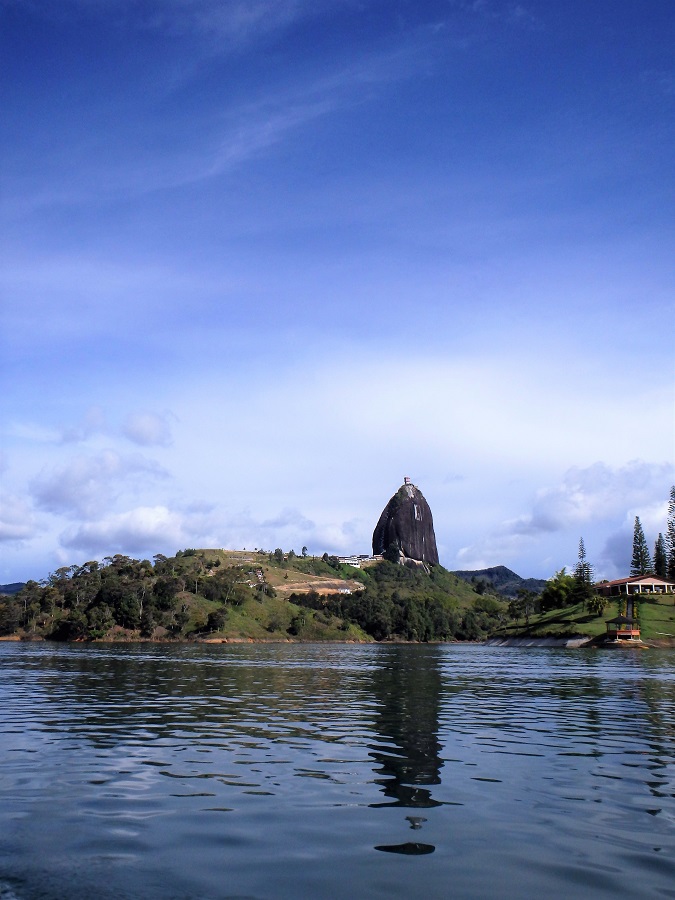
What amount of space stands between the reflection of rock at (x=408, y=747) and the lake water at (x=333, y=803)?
132 mm

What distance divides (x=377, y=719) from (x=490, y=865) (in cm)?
2441

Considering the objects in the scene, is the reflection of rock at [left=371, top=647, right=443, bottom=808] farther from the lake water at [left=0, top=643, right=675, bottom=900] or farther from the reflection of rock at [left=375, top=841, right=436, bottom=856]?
the reflection of rock at [left=375, top=841, right=436, bottom=856]

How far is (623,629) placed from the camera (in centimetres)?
18325

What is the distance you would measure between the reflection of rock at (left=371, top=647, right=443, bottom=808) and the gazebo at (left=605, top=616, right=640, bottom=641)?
452 feet

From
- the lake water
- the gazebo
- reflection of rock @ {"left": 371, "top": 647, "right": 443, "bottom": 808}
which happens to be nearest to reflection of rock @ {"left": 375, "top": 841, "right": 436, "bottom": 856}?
the lake water

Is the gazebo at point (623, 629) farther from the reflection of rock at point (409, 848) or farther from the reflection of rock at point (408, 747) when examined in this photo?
the reflection of rock at point (409, 848)

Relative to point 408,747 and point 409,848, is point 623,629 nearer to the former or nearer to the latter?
point 408,747

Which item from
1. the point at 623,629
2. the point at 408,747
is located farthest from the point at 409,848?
the point at 623,629

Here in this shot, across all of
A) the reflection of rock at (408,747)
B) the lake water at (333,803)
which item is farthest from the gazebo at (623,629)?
the lake water at (333,803)

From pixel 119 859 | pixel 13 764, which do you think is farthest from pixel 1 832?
pixel 13 764

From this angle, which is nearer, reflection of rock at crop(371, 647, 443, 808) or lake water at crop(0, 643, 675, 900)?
lake water at crop(0, 643, 675, 900)

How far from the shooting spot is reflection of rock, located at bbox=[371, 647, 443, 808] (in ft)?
69.7

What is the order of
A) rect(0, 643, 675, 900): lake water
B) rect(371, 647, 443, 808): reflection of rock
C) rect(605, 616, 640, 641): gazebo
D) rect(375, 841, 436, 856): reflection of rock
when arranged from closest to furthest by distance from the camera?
rect(0, 643, 675, 900): lake water
rect(375, 841, 436, 856): reflection of rock
rect(371, 647, 443, 808): reflection of rock
rect(605, 616, 640, 641): gazebo

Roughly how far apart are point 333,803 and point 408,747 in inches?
420
